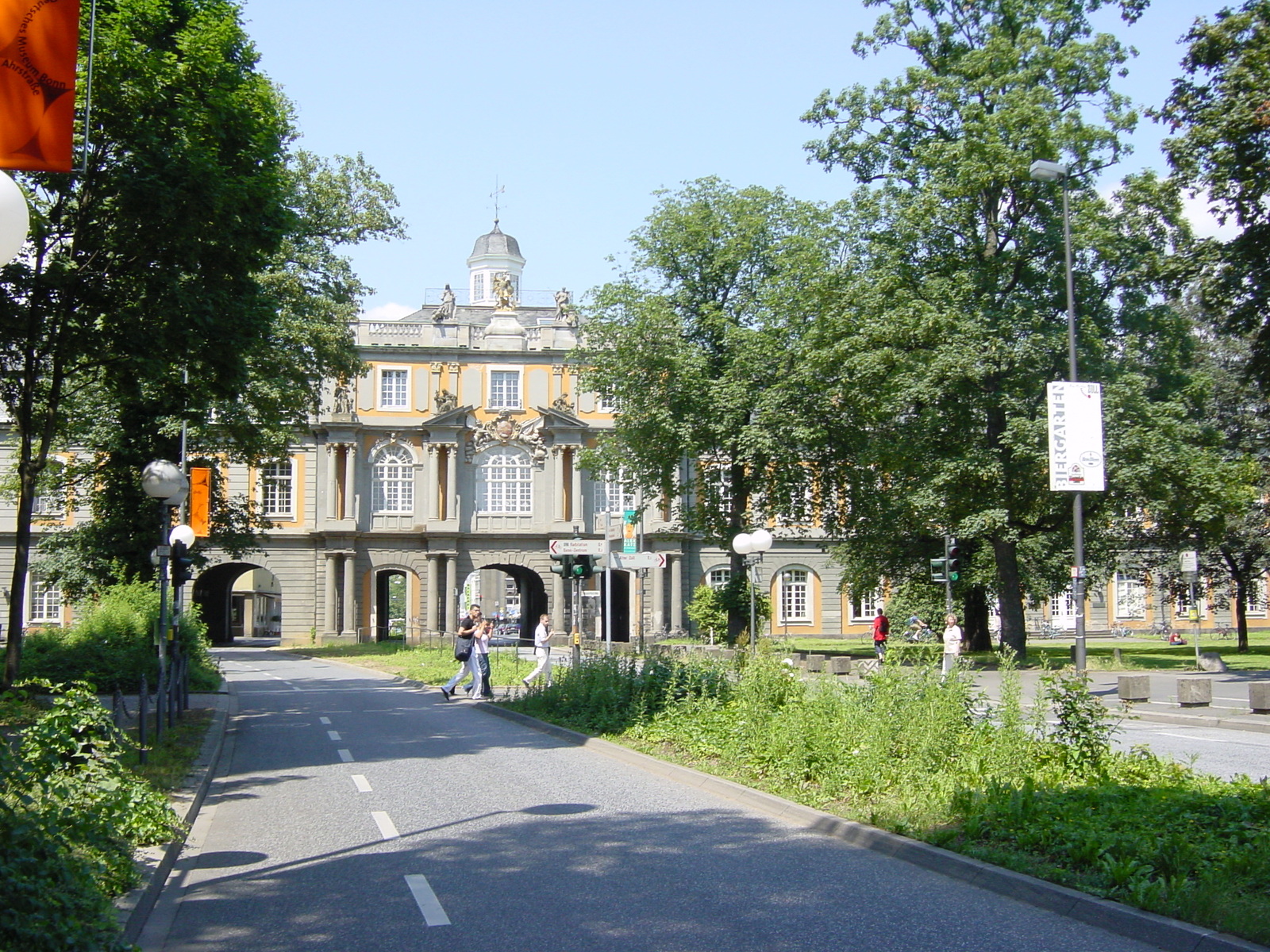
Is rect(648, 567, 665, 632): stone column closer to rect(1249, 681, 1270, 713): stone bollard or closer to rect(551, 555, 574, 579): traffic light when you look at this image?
rect(551, 555, 574, 579): traffic light

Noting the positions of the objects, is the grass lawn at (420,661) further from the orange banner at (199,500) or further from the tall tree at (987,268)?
the tall tree at (987,268)

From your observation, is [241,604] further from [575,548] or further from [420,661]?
[575,548]

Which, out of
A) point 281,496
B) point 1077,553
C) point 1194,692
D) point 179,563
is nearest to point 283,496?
point 281,496

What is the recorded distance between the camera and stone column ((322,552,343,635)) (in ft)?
204

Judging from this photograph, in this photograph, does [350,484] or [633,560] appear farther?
[350,484]

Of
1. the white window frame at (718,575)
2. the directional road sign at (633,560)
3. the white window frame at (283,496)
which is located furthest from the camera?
the white window frame at (718,575)

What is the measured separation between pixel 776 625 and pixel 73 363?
5329 centimetres

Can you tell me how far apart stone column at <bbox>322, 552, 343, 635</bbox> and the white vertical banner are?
4557cm

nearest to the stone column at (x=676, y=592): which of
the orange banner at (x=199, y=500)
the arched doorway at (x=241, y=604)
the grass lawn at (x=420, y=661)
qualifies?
the grass lawn at (x=420, y=661)

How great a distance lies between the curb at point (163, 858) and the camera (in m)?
7.04

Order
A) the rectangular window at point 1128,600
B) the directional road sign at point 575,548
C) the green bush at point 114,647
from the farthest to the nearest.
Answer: the rectangular window at point 1128,600
the directional road sign at point 575,548
the green bush at point 114,647

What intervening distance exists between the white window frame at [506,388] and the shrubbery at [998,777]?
162 feet

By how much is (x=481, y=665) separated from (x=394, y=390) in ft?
136

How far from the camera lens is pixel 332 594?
205ft
